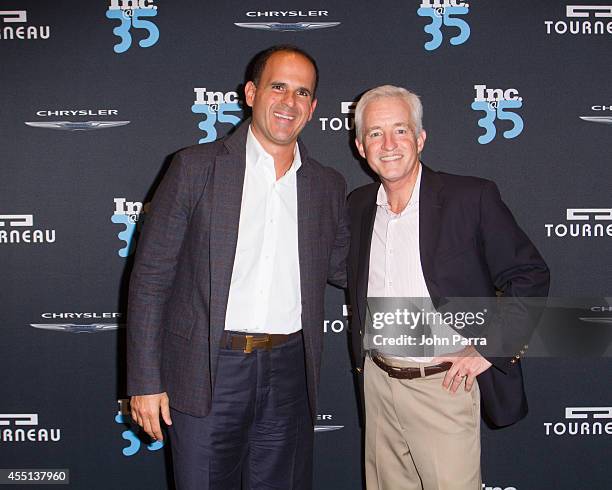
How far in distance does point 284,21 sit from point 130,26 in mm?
783

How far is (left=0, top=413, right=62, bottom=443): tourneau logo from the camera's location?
281cm

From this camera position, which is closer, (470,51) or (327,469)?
(470,51)

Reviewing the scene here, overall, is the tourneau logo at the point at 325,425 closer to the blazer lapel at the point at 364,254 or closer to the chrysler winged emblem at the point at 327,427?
the chrysler winged emblem at the point at 327,427

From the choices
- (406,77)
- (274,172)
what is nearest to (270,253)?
(274,172)

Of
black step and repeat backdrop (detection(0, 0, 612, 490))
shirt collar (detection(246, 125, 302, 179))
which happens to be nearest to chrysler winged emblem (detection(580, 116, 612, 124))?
black step and repeat backdrop (detection(0, 0, 612, 490))

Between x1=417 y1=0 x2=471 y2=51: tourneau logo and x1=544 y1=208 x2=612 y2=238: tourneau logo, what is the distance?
3.47 ft

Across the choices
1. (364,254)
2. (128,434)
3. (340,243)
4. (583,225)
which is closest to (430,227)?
(364,254)

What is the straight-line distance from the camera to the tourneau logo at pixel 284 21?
8.75ft

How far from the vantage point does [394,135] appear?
195 cm

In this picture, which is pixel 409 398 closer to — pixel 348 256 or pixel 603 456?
pixel 348 256

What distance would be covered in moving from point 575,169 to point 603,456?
5.03 ft

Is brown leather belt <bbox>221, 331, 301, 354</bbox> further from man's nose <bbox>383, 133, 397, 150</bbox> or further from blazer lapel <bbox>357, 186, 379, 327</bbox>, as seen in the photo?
man's nose <bbox>383, 133, 397, 150</bbox>

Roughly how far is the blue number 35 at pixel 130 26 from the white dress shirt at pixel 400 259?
157cm

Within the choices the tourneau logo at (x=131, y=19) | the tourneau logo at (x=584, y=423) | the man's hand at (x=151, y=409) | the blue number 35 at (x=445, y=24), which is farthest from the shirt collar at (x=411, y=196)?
the tourneau logo at (x=584, y=423)
